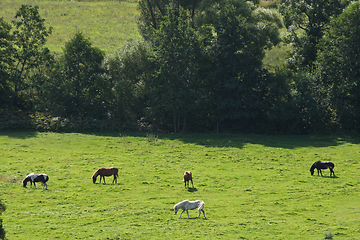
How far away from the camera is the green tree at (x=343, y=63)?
178ft

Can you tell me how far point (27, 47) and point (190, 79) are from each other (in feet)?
79.9

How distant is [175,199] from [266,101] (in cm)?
3595

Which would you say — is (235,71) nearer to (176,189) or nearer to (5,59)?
(176,189)

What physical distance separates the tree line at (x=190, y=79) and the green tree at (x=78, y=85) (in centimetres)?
14

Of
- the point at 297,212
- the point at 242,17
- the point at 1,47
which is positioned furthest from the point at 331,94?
the point at 1,47

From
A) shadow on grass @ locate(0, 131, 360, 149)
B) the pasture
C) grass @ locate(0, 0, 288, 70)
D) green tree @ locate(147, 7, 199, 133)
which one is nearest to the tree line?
green tree @ locate(147, 7, 199, 133)

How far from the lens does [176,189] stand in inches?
1193

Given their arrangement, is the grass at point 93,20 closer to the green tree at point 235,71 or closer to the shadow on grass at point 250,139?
the green tree at point 235,71

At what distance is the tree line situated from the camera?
57.9 metres

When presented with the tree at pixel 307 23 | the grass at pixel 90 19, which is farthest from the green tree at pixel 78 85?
the grass at pixel 90 19

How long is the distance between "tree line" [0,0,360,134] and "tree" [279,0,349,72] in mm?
145

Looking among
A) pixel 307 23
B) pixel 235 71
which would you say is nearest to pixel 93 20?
pixel 235 71

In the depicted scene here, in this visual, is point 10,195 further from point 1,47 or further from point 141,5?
point 141,5

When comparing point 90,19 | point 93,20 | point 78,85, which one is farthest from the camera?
point 90,19
